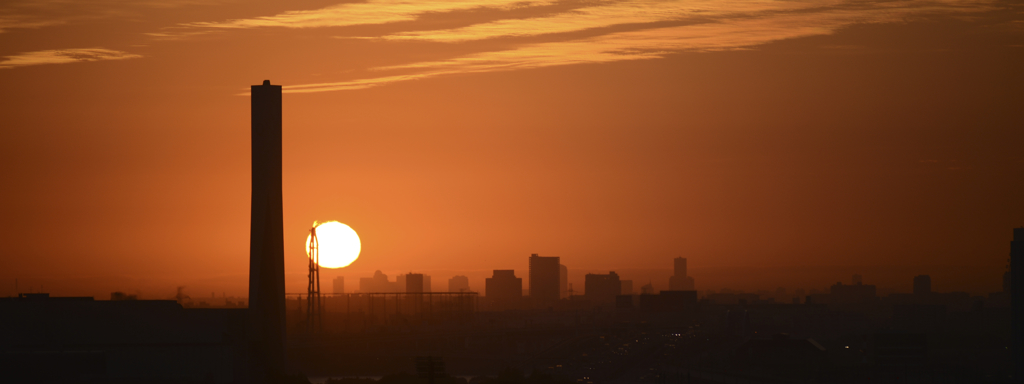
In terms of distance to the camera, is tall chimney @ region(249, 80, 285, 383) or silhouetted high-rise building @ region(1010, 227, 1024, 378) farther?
silhouetted high-rise building @ region(1010, 227, 1024, 378)

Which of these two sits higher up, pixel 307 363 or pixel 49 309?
pixel 49 309

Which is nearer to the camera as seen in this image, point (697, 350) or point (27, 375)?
point (27, 375)

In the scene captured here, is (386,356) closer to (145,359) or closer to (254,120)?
(254,120)

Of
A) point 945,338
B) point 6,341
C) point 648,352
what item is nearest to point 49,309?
point 6,341

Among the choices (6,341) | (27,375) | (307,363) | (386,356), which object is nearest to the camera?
(27,375)

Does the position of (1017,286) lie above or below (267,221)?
below

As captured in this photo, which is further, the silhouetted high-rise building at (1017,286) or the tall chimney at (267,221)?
the silhouetted high-rise building at (1017,286)

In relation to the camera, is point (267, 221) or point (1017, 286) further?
point (1017, 286)

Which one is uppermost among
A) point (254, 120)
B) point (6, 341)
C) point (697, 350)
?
point (254, 120)
